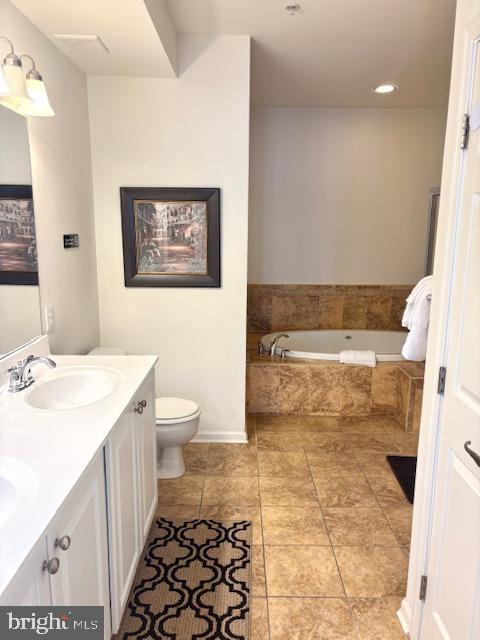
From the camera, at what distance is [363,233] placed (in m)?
4.55

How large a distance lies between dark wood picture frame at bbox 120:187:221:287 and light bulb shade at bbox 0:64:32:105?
120 cm

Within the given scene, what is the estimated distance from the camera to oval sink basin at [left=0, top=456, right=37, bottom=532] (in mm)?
1096

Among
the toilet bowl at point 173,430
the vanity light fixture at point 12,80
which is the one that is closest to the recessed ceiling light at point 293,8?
the vanity light fixture at point 12,80

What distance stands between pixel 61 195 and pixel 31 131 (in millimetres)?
425

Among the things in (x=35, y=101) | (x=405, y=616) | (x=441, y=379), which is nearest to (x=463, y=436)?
(x=441, y=379)

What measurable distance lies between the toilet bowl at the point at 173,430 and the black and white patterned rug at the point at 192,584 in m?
0.44

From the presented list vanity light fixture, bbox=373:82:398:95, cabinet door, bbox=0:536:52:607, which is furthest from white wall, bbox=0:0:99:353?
vanity light fixture, bbox=373:82:398:95

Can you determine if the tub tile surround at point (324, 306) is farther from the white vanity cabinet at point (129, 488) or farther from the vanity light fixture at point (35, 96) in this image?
the vanity light fixture at point (35, 96)

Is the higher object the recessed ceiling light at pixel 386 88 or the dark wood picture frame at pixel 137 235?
the recessed ceiling light at pixel 386 88

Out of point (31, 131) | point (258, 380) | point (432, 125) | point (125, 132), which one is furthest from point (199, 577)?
point (432, 125)

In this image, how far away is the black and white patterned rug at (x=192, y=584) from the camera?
175 cm

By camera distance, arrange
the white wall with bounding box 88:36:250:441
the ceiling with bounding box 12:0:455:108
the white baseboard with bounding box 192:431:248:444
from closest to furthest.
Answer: the ceiling with bounding box 12:0:455:108 < the white wall with bounding box 88:36:250:441 < the white baseboard with bounding box 192:431:248:444

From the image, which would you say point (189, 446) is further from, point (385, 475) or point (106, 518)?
point (106, 518)

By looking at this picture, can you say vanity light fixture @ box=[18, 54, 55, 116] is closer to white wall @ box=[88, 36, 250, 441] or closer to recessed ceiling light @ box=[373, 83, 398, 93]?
white wall @ box=[88, 36, 250, 441]
